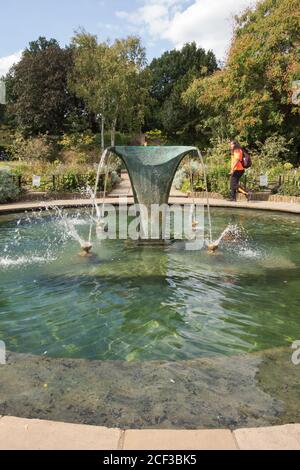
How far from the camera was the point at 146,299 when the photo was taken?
5.98m

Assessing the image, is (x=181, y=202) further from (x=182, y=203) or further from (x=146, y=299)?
(x=146, y=299)

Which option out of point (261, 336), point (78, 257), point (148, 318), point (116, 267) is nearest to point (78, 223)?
point (78, 257)

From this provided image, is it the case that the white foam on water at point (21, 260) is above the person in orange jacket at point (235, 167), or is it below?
below

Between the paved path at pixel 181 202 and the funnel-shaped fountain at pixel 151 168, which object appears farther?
the paved path at pixel 181 202

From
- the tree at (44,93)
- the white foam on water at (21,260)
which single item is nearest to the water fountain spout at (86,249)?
the white foam on water at (21,260)

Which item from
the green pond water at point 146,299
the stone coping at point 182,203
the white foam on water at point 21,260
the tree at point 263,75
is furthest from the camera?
the tree at point 263,75

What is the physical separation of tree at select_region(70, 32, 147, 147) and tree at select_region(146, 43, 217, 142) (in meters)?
3.81

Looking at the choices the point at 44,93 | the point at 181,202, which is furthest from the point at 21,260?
the point at 44,93

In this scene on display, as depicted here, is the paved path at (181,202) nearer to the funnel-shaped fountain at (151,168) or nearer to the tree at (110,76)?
the funnel-shaped fountain at (151,168)

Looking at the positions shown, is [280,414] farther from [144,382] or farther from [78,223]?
[78,223]

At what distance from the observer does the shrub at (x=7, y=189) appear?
640 inches

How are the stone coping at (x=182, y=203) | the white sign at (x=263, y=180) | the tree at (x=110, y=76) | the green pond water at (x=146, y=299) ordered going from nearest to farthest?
the green pond water at (x=146, y=299) < the stone coping at (x=182, y=203) < the white sign at (x=263, y=180) < the tree at (x=110, y=76)

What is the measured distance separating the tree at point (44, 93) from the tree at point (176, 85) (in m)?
9.50

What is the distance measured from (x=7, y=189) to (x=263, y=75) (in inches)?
669
